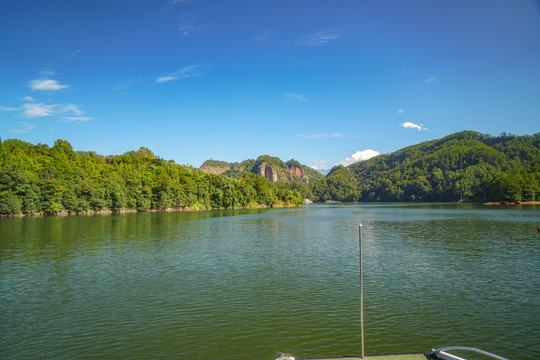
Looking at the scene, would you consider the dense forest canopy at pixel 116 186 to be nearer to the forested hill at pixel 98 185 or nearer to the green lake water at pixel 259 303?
the forested hill at pixel 98 185

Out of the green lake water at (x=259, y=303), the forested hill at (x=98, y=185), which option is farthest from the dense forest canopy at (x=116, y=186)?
the green lake water at (x=259, y=303)

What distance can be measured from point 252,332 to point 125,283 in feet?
30.9

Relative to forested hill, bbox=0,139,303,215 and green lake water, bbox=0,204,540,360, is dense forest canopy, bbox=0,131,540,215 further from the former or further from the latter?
green lake water, bbox=0,204,540,360

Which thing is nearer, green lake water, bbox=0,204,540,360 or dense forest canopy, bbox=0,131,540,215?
green lake water, bbox=0,204,540,360

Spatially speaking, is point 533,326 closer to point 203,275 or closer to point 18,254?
point 203,275

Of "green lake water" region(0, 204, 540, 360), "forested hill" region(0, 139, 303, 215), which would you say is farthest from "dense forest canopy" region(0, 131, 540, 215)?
"green lake water" region(0, 204, 540, 360)

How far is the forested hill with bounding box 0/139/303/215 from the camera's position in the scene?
266 feet

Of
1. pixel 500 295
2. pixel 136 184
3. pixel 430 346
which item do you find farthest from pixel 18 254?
pixel 136 184

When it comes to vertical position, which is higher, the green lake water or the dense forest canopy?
the dense forest canopy

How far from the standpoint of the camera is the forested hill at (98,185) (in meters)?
81.1

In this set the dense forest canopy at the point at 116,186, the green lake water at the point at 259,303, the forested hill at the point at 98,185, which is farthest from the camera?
the dense forest canopy at the point at 116,186

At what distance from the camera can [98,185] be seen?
9850 centimetres

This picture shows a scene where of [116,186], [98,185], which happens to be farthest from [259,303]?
[116,186]

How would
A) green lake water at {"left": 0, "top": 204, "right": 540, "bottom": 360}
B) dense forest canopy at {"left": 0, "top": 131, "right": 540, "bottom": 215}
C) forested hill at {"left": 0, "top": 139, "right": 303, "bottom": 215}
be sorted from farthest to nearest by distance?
dense forest canopy at {"left": 0, "top": 131, "right": 540, "bottom": 215} < forested hill at {"left": 0, "top": 139, "right": 303, "bottom": 215} < green lake water at {"left": 0, "top": 204, "right": 540, "bottom": 360}
